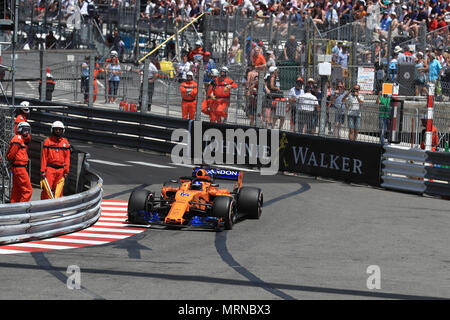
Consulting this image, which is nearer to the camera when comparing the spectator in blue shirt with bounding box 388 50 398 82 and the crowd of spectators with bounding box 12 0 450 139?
the crowd of spectators with bounding box 12 0 450 139

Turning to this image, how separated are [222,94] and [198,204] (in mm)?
8914

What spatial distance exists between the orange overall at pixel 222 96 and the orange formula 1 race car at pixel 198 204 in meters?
7.65

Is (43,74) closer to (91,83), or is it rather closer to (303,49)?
(91,83)

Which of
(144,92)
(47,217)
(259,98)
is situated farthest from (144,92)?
(47,217)

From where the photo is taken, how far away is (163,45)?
32.8 meters

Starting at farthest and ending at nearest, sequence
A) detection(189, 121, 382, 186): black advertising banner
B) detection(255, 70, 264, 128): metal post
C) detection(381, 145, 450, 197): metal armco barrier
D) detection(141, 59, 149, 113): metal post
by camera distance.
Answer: detection(141, 59, 149, 113): metal post → detection(255, 70, 264, 128): metal post → detection(189, 121, 382, 186): black advertising banner → detection(381, 145, 450, 197): metal armco barrier

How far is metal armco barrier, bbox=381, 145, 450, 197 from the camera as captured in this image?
17.7 meters

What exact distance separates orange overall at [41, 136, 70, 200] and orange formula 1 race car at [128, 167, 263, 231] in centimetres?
170

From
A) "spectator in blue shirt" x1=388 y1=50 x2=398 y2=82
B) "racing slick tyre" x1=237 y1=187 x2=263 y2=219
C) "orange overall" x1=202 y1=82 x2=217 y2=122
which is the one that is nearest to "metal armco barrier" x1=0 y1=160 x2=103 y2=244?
"racing slick tyre" x1=237 y1=187 x2=263 y2=219

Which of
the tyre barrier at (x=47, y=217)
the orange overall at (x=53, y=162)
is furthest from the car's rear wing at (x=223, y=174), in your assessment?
the orange overall at (x=53, y=162)

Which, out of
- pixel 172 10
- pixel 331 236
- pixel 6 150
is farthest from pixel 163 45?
pixel 331 236

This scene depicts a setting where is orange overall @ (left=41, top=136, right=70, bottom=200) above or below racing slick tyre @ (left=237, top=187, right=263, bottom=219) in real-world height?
above

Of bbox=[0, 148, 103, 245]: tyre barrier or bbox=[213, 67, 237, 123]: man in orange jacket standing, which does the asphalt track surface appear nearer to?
bbox=[0, 148, 103, 245]: tyre barrier
